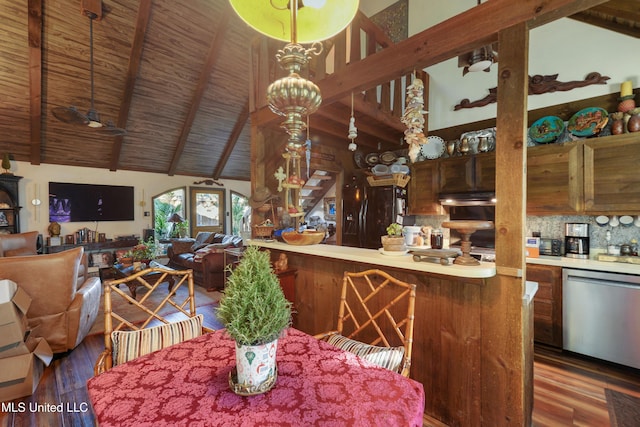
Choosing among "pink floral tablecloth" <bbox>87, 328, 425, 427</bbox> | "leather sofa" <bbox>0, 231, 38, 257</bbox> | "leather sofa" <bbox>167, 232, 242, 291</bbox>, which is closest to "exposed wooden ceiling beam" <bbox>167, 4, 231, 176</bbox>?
"leather sofa" <bbox>167, 232, 242, 291</bbox>

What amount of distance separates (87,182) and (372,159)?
22.1 feet

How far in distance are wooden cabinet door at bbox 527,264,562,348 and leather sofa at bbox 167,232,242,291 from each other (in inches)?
172

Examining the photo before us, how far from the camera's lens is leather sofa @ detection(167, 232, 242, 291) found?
478 cm

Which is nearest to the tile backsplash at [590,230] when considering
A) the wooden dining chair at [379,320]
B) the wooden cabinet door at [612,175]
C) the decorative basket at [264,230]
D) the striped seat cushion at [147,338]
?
the wooden cabinet door at [612,175]

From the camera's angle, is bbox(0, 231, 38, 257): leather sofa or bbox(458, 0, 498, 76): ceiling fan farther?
bbox(0, 231, 38, 257): leather sofa

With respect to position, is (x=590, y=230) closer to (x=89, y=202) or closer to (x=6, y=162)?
(x=89, y=202)

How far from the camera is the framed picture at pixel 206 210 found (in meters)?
8.22

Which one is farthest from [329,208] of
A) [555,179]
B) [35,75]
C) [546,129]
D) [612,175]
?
[35,75]

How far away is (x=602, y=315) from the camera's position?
2.41 m

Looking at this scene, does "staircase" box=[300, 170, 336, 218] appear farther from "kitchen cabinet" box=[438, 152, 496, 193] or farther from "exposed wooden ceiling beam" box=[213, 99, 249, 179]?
"kitchen cabinet" box=[438, 152, 496, 193]

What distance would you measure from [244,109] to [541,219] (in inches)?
245

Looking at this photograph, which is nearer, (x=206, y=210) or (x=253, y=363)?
(x=253, y=363)

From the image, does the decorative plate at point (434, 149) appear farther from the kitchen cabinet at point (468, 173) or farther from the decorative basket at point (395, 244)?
the decorative basket at point (395, 244)

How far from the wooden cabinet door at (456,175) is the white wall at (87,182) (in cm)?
708
